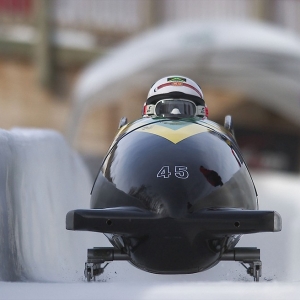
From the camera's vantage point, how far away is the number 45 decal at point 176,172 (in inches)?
123

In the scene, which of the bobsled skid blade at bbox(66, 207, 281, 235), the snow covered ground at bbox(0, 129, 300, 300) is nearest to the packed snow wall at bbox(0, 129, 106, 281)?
the snow covered ground at bbox(0, 129, 300, 300)

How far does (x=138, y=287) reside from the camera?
9.21ft

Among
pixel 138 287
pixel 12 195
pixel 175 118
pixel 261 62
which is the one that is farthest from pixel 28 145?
pixel 261 62

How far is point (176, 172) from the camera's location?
3127 millimetres

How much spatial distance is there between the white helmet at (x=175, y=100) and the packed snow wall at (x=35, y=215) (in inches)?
26.8

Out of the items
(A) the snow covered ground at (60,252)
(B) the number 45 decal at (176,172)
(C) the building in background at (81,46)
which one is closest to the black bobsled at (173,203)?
(B) the number 45 decal at (176,172)

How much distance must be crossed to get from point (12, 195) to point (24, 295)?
1.17m

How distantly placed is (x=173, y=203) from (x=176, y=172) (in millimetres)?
157

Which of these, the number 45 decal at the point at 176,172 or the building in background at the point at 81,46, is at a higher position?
the building in background at the point at 81,46

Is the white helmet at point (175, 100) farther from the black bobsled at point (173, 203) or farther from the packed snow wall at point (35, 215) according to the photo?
the packed snow wall at point (35, 215)

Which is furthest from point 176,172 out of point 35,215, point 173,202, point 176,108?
point 35,215

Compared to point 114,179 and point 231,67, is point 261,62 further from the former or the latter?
point 114,179

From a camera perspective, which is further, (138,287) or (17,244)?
(17,244)

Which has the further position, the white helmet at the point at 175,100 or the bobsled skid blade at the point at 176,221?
the white helmet at the point at 175,100
